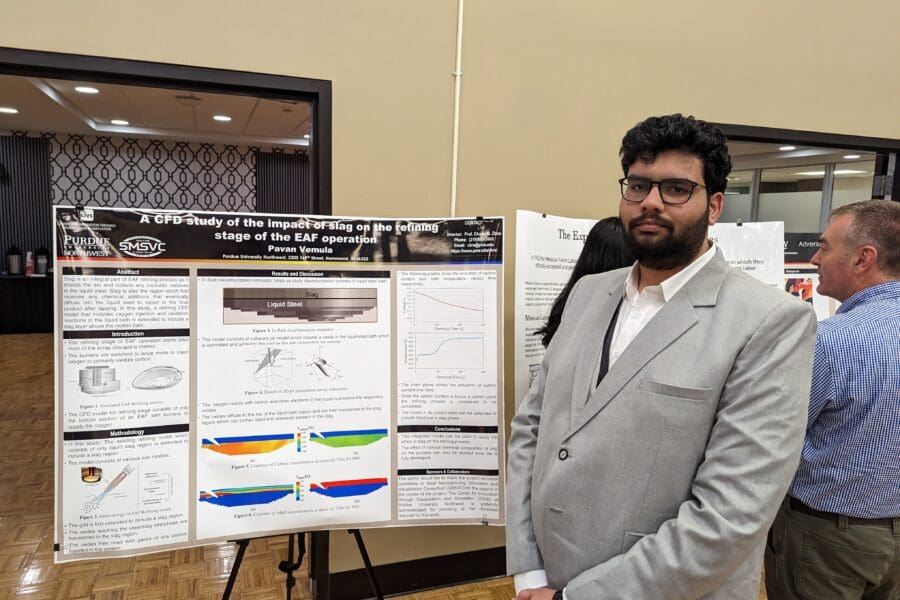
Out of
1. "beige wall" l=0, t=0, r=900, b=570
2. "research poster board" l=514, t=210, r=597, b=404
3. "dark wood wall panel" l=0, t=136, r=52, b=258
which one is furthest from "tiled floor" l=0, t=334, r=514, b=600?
"dark wood wall panel" l=0, t=136, r=52, b=258

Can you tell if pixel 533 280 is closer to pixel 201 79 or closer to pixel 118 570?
pixel 201 79

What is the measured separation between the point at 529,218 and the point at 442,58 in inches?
30.6

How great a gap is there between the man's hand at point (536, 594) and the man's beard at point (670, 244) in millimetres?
721

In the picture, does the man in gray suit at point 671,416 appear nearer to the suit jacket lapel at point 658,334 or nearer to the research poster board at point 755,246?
the suit jacket lapel at point 658,334

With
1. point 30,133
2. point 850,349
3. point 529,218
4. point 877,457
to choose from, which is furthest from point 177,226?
point 30,133

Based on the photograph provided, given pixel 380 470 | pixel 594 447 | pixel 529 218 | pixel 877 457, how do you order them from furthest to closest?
pixel 529 218, pixel 380 470, pixel 877 457, pixel 594 447

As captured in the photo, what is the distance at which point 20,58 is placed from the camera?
189 cm

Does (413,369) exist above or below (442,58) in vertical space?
below

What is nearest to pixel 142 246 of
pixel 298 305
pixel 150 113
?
pixel 298 305

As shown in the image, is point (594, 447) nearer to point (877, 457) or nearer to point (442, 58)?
point (877, 457)

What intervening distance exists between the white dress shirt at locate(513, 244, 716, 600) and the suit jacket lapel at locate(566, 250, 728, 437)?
0.08ft

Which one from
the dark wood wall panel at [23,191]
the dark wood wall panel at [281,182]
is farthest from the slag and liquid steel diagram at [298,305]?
the dark wood wall panel at [23,191]

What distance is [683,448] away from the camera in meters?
1.09

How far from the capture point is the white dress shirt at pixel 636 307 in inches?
47.6
